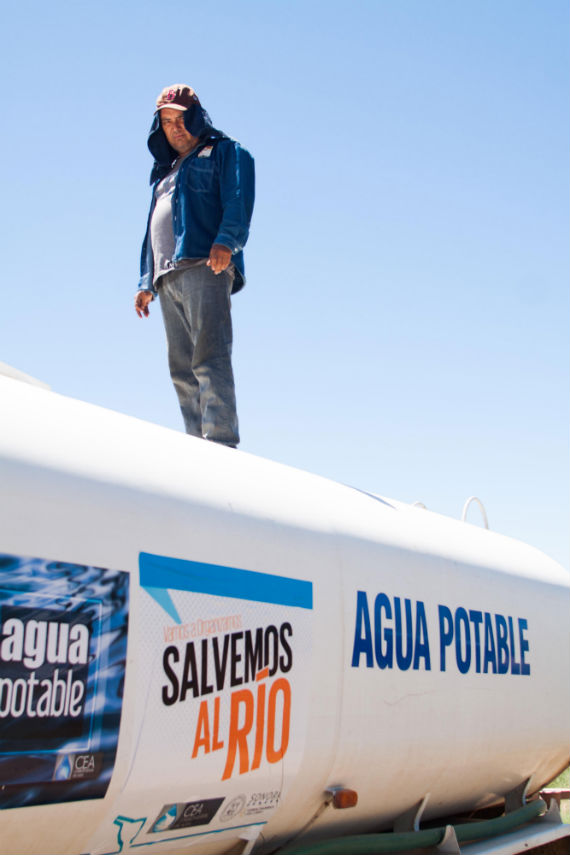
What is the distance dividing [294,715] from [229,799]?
328 millimetres

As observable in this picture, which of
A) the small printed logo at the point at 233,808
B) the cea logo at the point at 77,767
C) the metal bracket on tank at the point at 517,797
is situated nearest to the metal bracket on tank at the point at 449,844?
the metal bracket on tank at the point at 517,797

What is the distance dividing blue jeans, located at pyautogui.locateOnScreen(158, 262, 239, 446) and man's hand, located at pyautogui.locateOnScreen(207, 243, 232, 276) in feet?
0.63

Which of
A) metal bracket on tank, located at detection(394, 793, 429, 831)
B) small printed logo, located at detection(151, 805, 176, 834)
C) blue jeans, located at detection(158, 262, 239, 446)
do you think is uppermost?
blue jeans, located at detection(158, 262, 239, 446)

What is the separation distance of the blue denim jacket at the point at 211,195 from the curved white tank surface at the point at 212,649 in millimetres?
1203

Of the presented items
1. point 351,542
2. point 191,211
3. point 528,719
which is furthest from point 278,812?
point 191,211

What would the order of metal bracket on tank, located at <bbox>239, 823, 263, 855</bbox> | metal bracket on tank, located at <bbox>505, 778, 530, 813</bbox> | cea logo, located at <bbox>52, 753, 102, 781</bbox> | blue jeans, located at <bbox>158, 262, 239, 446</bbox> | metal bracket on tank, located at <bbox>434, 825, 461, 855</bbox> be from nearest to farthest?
cea logo, located at <bbox>52, 753, 102, 781</bbox>, metal bracket on tank, located at <bbox>239, 823, 263, 855</bbox>, metal bracket on tank, located at <bbox>434, 825, 461, 855</bbox>, blue jeans, located at <bbox>158, 262, 239, 446</bbox>, metal bracket on tank, located at <bbox>505, 778, 530, 813</bbox>

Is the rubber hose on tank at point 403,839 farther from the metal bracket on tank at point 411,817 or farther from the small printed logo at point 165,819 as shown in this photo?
the small printed logo at point 165,819

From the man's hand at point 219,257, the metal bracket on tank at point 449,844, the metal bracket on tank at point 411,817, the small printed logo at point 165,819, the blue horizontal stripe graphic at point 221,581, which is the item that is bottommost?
the metal bracket on tank at point 449,844

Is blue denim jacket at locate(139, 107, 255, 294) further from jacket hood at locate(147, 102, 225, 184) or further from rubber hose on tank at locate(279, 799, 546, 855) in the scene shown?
rubber hose on tank at locate(279, 799, 546, 855)

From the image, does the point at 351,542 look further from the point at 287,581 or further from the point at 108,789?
the point at 108,789

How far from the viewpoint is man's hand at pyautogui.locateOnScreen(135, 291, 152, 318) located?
4484 millimetres

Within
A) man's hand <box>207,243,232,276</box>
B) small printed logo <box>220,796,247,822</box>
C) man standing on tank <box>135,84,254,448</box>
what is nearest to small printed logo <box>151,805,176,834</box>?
small printed logo <box>220,796,247,822</box>

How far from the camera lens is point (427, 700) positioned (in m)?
3.51

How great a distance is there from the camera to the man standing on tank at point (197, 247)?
3.92 metres
